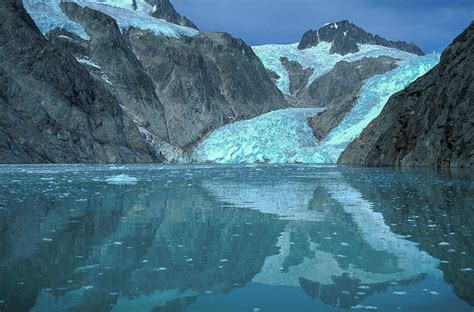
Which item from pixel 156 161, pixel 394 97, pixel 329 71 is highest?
pixel 329 71

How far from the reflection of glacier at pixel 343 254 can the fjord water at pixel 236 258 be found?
0.02m

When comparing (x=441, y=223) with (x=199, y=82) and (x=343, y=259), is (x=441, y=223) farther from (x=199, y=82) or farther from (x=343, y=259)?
(x=199, y=82)

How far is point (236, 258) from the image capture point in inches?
329

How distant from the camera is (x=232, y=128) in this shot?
4220 inches

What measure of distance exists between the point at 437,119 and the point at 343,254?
4403 cm

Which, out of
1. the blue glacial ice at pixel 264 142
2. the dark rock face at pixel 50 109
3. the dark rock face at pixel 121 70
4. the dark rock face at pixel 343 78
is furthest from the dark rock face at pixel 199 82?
the dark rock face at pixel 50 109

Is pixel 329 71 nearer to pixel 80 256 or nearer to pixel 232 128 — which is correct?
pixel 232 128

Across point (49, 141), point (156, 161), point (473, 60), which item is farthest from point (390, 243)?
point (156, 161)

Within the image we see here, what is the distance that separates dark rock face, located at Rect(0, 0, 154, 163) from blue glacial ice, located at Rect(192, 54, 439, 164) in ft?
55.4

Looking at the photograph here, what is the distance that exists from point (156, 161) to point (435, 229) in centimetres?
8550

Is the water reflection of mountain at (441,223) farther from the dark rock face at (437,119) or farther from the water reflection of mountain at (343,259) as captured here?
the dark rock face at (437,119)

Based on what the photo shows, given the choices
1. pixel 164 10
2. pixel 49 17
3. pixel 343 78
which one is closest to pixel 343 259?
pixel 49 17

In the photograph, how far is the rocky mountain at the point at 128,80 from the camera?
75438mm

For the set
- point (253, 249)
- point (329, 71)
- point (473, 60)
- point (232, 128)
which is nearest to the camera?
point (253, 249)
